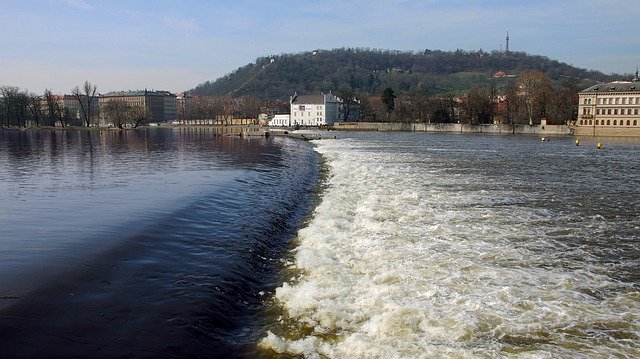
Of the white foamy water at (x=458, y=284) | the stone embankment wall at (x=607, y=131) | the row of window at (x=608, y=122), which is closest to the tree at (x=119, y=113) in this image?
the stone embankment wall at (x=607, y=131)

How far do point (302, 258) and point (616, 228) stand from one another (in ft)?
33.1

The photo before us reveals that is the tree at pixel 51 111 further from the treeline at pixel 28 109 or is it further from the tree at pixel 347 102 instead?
the tree at pixel 347 102

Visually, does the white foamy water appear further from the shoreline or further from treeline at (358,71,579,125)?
treeline at (358,71,579,125)

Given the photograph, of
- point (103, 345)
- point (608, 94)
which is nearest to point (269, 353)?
point (103, 345)

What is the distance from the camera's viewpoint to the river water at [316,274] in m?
7.37

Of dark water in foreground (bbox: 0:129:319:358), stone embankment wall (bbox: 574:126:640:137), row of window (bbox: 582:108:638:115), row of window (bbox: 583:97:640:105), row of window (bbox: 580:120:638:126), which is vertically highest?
row of window (bbox: 583:97:640:105)

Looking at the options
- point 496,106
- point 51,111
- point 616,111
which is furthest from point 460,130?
point 51,111

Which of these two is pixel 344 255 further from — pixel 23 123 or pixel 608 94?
pixel 23 123

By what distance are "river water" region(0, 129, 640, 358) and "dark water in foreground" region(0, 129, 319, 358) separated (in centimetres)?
4

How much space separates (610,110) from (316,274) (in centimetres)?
11393

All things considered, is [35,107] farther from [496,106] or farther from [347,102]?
[496,106]

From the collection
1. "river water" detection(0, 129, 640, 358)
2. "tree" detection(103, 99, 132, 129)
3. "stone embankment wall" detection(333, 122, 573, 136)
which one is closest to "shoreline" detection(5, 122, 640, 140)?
"stone embankment wall" detection(333, 122, 573, 136)

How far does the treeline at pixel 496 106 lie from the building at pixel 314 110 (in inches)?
788

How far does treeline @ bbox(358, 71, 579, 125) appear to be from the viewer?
114750 millimetres
